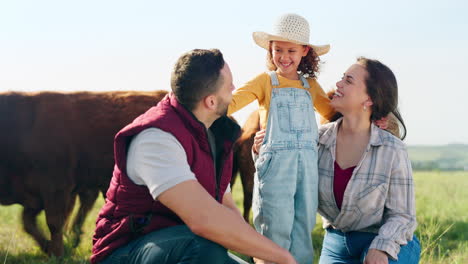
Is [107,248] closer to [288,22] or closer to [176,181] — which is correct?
[176,181]

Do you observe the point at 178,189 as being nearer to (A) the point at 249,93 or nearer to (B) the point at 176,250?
(B) the point at 176,250

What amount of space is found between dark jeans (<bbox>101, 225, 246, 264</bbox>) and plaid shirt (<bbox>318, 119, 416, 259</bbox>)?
1.29 meters

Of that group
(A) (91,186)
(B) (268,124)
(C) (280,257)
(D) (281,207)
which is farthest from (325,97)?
(A) (91,186)

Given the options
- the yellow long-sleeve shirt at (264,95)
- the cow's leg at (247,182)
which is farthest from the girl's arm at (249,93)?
the cow's leg at (247,182)

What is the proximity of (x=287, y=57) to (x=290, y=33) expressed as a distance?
19 centimetres

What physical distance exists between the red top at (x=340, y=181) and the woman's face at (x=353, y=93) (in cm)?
42

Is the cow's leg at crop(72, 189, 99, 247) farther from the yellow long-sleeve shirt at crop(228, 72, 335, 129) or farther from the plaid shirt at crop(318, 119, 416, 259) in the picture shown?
the plaid shirt at crop(318, 119, 416, 259)

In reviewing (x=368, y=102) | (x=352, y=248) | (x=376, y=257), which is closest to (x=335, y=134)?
(x=368, y=102)

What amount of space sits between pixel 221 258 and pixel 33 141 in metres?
4.63

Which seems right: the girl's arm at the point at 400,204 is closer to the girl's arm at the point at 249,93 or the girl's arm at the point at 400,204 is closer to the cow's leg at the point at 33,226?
the girl's arm at the point at 249,93

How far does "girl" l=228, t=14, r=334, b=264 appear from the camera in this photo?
4090mm

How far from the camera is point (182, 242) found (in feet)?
9.59

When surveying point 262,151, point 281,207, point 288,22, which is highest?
point 288,22

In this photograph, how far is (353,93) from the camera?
4074 mm
